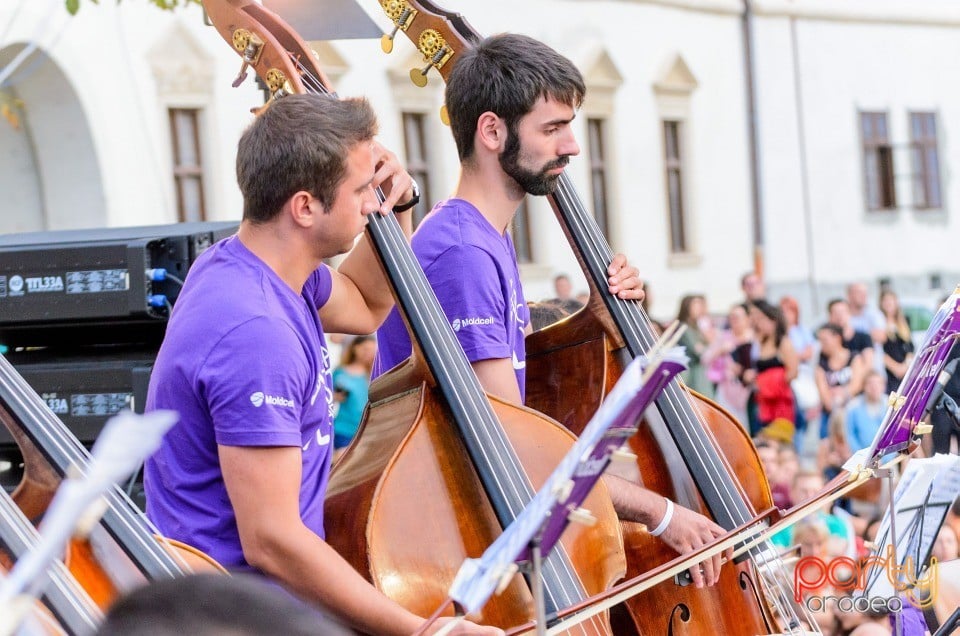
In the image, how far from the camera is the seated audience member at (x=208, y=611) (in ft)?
3.40

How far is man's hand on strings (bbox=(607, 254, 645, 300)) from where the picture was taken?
341 cm

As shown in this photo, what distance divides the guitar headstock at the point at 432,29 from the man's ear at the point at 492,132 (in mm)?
299

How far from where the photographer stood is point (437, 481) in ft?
9.04

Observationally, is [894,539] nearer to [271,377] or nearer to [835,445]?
[271,377]

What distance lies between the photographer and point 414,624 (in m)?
2.47

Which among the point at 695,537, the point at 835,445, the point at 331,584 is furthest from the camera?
the point at 835,445

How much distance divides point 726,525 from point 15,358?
1.91m

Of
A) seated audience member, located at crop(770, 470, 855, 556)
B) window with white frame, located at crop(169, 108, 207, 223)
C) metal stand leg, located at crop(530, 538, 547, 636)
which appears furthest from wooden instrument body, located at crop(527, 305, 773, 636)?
window with white frame, located at crop(169, 108, 207, 223)

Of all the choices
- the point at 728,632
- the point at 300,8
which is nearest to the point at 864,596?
the point at 728,632

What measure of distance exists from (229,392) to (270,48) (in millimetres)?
986

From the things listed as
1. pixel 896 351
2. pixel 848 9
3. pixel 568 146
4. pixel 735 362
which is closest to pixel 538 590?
pixel 568 146

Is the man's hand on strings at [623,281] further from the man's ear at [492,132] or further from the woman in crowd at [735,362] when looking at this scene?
the woman in crowd at [735,362]

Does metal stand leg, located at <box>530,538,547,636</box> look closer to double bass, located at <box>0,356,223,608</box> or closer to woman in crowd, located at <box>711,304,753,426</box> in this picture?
double bass, located at <box>0,356,223,608</box>

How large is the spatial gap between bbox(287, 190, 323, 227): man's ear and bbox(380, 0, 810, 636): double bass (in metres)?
0.92
